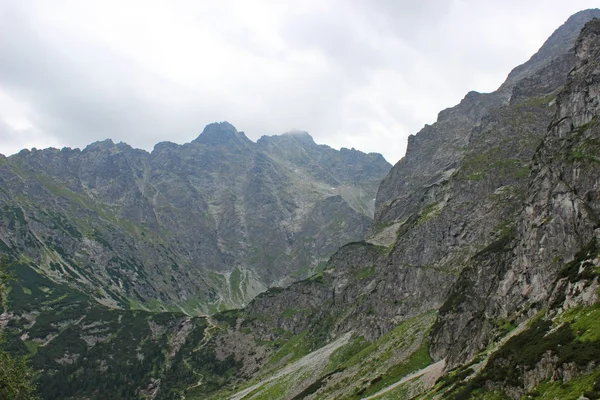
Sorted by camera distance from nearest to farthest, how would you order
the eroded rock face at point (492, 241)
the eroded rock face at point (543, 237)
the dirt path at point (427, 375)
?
the dirt path at point (427, 375) < the eroded rock face at point (543, 237) < the eroded rock face at point (492, 241)

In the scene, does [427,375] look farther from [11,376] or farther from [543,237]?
[11,376]

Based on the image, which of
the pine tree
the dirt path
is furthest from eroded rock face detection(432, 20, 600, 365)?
the pine tree

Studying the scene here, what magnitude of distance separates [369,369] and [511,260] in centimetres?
4068

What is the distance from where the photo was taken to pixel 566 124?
372 feet

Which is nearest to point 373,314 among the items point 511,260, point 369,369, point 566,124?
point 369,369

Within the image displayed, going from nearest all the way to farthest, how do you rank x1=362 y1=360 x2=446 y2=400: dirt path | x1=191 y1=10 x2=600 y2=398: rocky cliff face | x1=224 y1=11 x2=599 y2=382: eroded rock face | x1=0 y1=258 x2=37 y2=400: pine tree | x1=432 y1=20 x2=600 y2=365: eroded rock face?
x1=0 y1=258 x2=37 y2=400: pine tree, x1=362 y1=360 x2=446 y2=400: dirt path, x1=191 y1=10 x2=600 y2=398: rocky cliff face, x1=432 y1=20 x2=600 y2=365: eroded rock face, x1=224 y1=11 x2=599 y2=382: eroded rock face

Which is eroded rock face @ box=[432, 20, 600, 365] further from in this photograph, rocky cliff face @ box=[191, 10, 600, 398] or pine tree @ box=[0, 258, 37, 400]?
pine tree @ box=[0, 258, 37, 400]

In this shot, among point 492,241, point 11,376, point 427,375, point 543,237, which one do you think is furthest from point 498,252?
point 11,376

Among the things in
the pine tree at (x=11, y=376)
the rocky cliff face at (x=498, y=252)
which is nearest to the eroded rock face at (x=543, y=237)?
the rocky cliff face at (x=498, y=252)

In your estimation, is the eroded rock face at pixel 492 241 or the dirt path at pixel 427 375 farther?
the eroded rock face at pixel 492 241

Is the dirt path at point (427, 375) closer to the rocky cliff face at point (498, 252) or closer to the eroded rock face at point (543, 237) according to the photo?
the rocky cliff face at point (498, 252)

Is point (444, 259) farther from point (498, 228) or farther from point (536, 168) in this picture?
point (536, 168)

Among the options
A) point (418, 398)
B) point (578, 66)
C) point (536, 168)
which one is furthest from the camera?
point (578, 66)

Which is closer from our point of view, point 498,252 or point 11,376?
point 11,376
